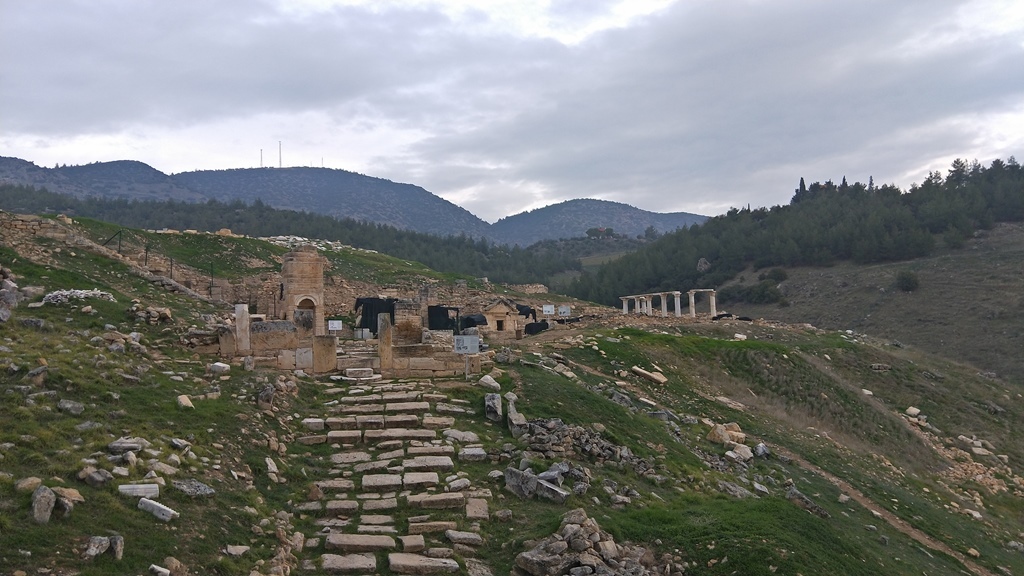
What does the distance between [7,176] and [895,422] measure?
189m

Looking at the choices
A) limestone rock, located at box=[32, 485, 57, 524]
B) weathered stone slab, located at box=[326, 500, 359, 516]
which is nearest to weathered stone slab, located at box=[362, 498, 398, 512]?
weathered stone slab, located at box=[326, 500, 359, 516]

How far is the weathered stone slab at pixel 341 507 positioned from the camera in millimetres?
9203

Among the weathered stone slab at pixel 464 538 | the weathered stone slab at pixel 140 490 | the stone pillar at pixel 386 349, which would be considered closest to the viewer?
the weathered stone slab at pixel 140 490

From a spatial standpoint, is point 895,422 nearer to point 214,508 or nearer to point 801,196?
point 214,508

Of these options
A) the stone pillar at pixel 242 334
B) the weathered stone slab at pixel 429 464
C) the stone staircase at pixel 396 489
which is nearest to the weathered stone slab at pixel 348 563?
the stone staircase at pixel 396 489

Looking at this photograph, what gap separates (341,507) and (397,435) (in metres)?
2.63

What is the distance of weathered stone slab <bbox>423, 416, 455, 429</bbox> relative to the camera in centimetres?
1234

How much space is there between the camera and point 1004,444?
2359cm

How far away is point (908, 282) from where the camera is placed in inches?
2117

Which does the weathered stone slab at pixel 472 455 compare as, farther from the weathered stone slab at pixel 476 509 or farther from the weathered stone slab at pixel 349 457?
the weathered stone slab at pixel 349 457

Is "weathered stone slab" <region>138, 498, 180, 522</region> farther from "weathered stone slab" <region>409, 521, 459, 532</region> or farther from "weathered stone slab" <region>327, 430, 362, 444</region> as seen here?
"weathered stone slab" <region>327, 430, 362, 444</region>

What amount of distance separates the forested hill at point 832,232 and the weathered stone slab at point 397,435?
55.7m

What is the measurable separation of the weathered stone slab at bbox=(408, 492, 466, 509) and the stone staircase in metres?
0.01

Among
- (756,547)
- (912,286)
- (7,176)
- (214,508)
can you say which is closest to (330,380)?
(214,508)
